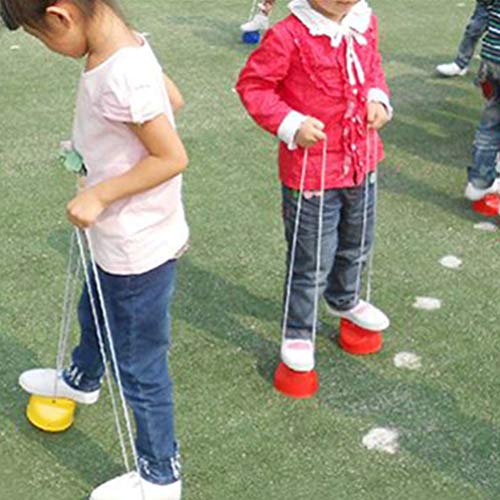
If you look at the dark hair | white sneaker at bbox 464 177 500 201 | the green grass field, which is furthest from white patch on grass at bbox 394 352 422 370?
the dark hair

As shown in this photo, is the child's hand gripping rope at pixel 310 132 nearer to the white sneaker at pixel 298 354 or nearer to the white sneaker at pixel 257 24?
the white sneaker at pixel 298 354

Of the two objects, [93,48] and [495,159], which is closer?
[93,48]

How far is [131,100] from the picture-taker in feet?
6.07

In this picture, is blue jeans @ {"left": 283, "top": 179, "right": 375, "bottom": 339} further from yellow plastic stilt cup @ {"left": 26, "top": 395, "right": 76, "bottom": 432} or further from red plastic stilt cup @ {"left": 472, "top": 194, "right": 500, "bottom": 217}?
red plastic stilt cup @ {"left": 472, "top": 194, "right": 500, "bottom": 217}

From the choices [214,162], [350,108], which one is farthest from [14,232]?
[350,108]

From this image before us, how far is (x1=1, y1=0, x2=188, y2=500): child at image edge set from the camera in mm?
1859

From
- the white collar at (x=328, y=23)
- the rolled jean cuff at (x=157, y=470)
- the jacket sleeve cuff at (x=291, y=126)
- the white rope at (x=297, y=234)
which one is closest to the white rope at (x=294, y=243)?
the white rope at (x=297, y=234)

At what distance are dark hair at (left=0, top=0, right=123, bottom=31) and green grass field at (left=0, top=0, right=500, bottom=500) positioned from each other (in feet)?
3.83

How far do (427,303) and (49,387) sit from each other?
1.31 m

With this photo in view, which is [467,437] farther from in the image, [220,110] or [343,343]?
[220,110]

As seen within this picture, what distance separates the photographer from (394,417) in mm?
2684

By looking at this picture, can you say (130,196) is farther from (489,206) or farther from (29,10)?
(489,206)

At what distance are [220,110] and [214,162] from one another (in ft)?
2.12

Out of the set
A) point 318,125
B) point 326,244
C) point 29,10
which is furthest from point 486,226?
point 29,10
